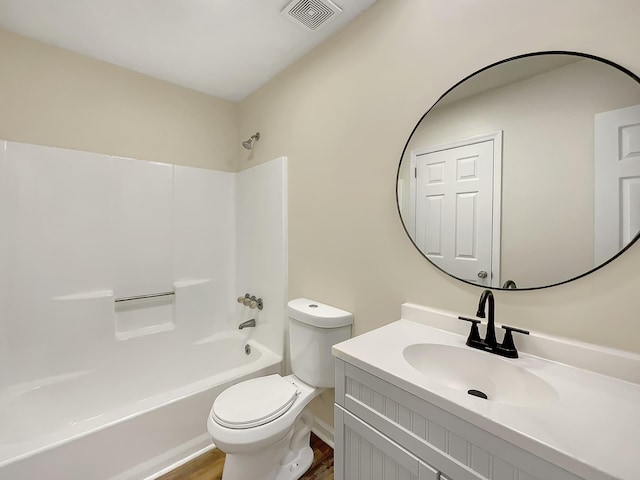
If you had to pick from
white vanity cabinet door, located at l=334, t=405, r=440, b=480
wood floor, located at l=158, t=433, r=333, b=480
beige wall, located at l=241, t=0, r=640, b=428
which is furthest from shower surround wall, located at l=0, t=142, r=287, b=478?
white vanity cabinet door, located at l=334, t=405, r=440, b=480

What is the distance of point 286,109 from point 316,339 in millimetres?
1596

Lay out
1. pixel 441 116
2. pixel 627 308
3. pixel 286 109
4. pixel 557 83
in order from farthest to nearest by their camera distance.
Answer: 1. pixel 286 109
2. pixel 441 116
3. pixel 557 83
4. pixel 627 308

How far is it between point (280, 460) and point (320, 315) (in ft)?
2.62

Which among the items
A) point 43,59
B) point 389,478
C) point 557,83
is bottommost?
point 389,478

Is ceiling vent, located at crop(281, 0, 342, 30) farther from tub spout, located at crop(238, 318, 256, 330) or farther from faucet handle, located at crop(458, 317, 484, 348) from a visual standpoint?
tub spout, located at crop(238, 318, 256, 330)

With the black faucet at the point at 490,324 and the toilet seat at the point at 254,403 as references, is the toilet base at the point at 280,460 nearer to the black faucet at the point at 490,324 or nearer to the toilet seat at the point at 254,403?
the toilet seat at the point at 254,403

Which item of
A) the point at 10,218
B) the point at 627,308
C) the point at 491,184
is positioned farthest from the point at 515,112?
the point at 10,218

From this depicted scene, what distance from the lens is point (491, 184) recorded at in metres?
1.02

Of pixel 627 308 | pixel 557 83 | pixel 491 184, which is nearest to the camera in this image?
pixel 627 308

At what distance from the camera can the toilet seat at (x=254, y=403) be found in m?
1.25

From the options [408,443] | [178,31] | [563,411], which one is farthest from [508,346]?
[178,31]

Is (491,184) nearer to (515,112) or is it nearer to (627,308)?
(515,112)

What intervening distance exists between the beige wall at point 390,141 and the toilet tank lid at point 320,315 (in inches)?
2.0

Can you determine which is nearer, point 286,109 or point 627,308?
point 627,308
